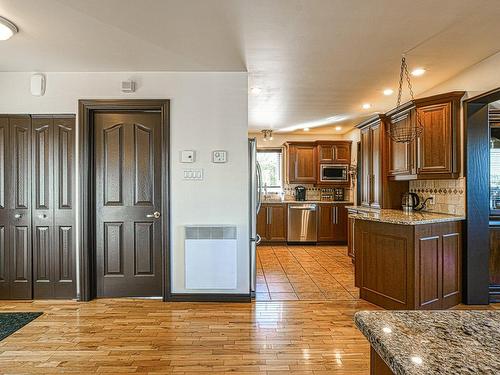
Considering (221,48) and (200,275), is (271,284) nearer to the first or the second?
(200,275)

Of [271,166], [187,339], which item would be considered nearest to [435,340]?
[187,339]

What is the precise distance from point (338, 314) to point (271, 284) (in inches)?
47.1

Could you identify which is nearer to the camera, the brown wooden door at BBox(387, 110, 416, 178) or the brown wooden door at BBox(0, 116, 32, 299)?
the brown wooden door at BBox(0, 116, 32, 299)

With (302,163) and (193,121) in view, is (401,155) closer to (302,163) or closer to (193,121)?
(193,121)

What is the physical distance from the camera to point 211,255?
375 centimetres

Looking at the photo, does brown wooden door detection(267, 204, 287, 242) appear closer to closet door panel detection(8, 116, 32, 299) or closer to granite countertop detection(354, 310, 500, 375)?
closet door panel detection(8, 116, 32, 299)

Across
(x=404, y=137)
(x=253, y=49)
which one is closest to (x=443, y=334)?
(x=253, y=49)

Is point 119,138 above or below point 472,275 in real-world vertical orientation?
above

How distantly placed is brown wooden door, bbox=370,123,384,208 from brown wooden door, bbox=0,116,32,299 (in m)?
4.44

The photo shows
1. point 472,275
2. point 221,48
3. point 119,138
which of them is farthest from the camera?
point 119,138

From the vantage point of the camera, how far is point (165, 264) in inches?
148

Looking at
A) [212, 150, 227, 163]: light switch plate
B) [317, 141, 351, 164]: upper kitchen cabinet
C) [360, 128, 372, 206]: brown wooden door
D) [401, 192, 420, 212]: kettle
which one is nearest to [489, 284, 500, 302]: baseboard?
[401, 192, 420, 212]: kettle

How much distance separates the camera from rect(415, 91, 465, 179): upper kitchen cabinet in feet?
12.2

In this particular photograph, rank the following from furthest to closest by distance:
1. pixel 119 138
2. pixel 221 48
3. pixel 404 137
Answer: pixel 404 137
pixel 119 138
pixel 221 48
